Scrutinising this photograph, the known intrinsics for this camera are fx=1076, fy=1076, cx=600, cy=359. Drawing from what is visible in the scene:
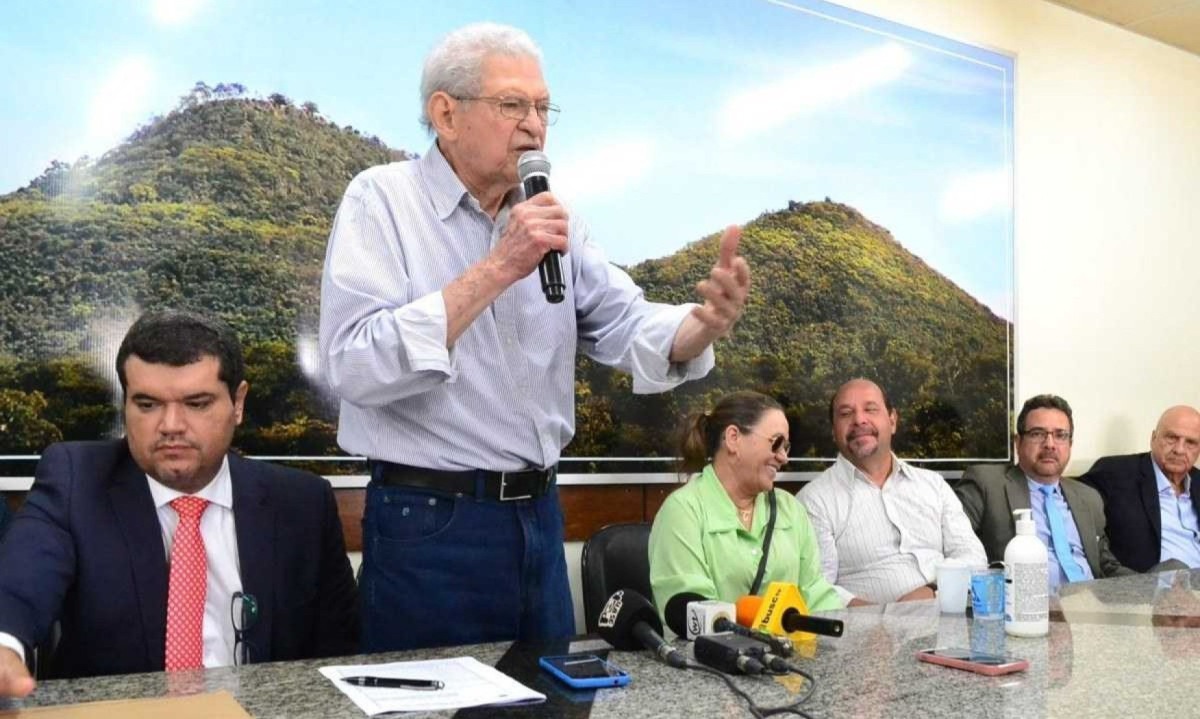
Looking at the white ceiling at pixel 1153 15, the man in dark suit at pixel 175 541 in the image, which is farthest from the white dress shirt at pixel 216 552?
the white ceiling at pixel 1153 15

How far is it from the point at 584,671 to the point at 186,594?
2.38ft

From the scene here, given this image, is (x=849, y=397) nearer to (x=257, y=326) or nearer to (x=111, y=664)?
(x=257, y=326)

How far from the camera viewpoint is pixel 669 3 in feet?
11.6

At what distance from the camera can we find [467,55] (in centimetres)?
176

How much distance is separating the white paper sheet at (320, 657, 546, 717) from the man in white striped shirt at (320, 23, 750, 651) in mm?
256

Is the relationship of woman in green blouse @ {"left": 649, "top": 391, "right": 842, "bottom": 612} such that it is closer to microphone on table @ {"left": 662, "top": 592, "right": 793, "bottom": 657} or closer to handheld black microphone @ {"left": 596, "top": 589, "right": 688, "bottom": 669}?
microphone on table @ {"left": 662, "top": 592, "right": 793, "bottom": 657}

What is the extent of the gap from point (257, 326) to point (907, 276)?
8.07ft

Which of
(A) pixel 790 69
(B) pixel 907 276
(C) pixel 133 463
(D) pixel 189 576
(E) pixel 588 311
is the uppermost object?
(A) pixel 790 69

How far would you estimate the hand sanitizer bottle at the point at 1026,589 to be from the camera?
1.72 metres

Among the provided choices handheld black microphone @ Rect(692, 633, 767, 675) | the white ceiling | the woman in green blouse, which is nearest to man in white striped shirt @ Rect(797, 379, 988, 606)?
the woman in green blouse

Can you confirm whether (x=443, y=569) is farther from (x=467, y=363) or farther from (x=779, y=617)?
(x=779, y=617)

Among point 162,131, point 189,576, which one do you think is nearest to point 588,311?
point 189,576

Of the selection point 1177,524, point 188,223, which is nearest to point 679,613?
point 188,223

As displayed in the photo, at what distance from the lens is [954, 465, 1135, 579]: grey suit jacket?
386cm
